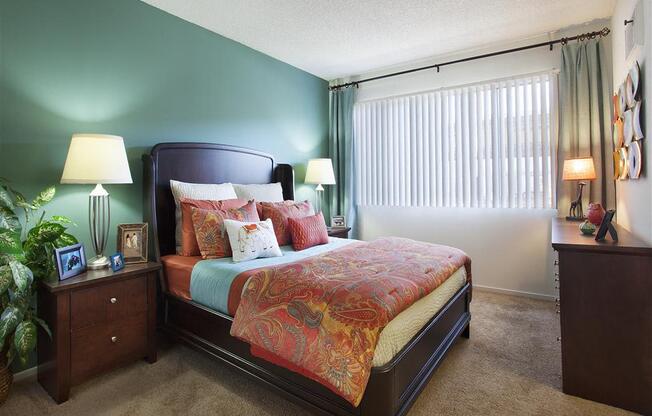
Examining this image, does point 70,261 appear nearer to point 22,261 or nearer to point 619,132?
point 22,261

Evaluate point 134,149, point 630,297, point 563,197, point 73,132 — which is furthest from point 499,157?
point 73,132

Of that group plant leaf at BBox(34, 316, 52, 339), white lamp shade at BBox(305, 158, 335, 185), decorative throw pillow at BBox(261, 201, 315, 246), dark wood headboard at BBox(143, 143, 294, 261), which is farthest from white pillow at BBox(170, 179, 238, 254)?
white lamp shade at BBox(305, 158, 335, 185)

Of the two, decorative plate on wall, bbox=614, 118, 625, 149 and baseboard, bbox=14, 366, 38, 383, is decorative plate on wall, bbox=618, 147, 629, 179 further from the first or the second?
baseboard, bbox=14, 366, 38, 383

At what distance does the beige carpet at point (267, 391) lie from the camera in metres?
1.79

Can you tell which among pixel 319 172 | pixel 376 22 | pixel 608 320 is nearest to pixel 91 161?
pixel 319 172

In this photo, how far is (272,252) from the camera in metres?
2.52

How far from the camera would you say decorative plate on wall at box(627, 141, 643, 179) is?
79.9 inches

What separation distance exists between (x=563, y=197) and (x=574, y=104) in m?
0.88

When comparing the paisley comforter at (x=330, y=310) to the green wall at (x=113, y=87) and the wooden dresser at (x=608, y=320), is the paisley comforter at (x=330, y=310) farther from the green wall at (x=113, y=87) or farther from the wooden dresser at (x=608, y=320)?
the green wall at (x=113, y=87)

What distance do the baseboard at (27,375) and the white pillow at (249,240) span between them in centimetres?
143

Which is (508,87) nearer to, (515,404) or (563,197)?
(563,197)

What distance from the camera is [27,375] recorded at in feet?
7.01

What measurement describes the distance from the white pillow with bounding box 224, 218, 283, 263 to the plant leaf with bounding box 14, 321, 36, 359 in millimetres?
1099

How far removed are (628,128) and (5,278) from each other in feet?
12.3
